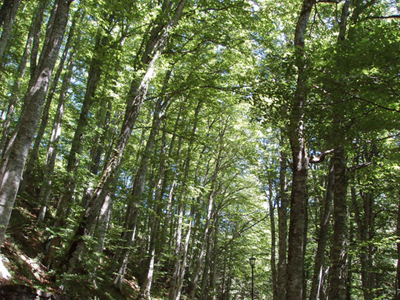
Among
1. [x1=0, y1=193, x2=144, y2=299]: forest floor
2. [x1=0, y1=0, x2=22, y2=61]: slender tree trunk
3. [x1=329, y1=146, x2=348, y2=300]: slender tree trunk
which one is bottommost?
[x1=0, y1=193, x2=144, y2=299]: forest floor

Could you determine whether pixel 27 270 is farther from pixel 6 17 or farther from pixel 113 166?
pixel 6 17

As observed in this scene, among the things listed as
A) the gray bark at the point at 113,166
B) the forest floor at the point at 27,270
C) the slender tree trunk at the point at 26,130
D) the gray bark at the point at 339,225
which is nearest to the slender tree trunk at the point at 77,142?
the forest floor at the point at 27,270

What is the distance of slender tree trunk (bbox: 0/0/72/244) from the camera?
4763mm

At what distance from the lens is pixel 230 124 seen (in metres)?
16.6

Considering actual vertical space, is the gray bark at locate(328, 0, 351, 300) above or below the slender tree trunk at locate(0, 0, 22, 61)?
below

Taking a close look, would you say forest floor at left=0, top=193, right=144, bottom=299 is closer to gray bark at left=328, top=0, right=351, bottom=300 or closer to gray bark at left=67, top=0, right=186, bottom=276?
gray bark at left=67, top=0, right=186, bottom=276

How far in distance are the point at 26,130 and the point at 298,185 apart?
218 inches

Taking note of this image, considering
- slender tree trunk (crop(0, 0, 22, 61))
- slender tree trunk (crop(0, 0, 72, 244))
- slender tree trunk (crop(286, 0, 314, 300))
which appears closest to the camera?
slender tree trunk (crop(0, 0, 72, 244))

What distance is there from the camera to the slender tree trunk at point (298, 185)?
5453 millimetres

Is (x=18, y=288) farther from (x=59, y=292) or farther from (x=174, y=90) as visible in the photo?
(x=174, y=90)

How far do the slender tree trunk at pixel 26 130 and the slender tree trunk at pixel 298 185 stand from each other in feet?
16.0

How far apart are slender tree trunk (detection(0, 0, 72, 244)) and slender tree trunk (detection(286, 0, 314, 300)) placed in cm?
489

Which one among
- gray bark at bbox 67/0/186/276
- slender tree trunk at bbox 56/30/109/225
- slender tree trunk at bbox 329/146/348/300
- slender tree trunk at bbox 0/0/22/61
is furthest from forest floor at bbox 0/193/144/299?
A: slender tree trunk at bbox 329/146/348/300

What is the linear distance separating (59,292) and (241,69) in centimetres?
948
